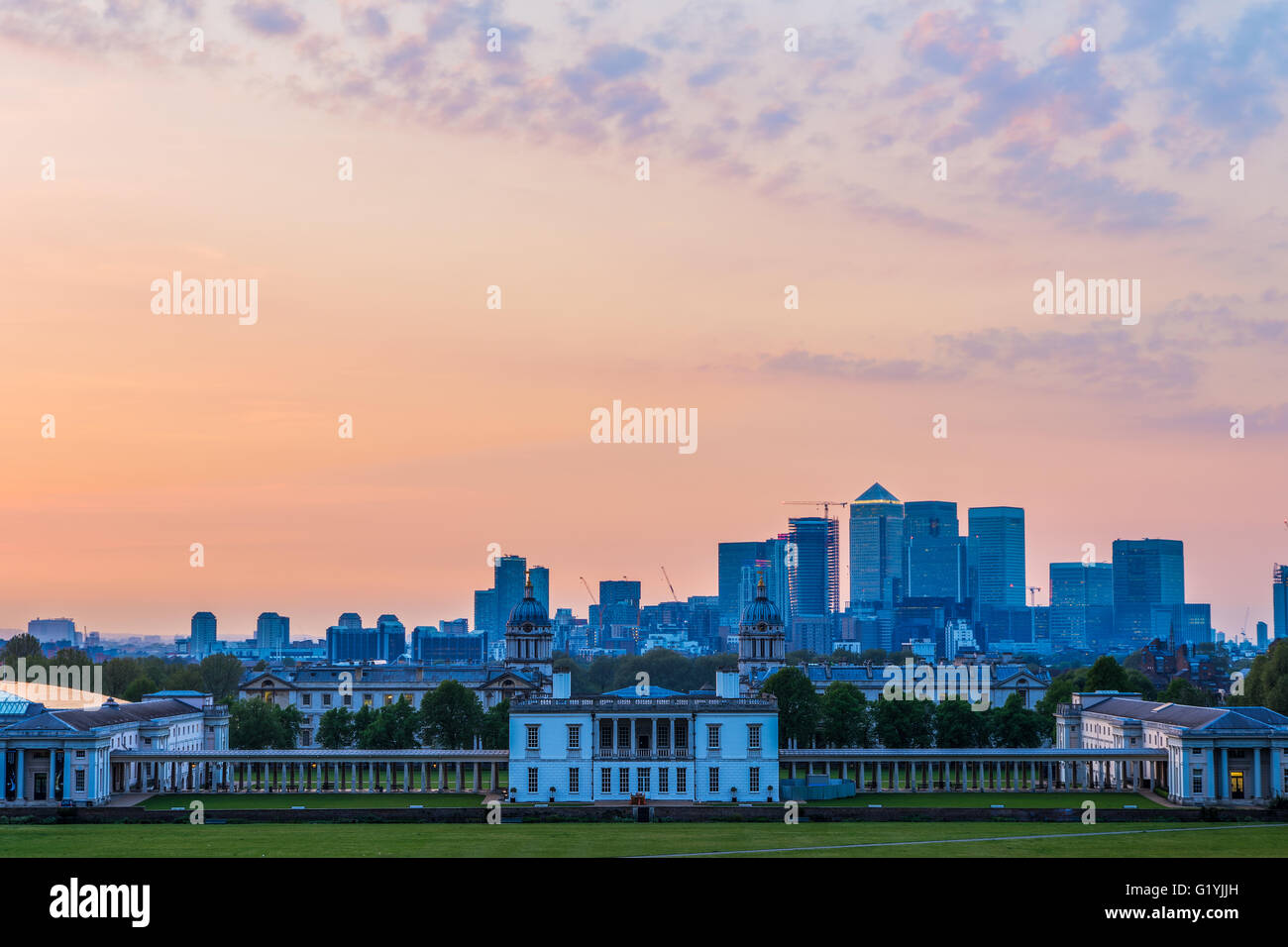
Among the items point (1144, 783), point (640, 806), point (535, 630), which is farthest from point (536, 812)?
point (535, 630)

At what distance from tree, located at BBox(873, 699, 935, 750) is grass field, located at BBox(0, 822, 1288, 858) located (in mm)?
32938

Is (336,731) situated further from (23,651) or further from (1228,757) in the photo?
(23,651)

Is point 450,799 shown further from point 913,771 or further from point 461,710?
point 913,771

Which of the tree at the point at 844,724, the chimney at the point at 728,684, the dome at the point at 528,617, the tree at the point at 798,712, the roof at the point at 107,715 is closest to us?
the roof at the point at 107,715

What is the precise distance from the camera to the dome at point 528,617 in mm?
172875

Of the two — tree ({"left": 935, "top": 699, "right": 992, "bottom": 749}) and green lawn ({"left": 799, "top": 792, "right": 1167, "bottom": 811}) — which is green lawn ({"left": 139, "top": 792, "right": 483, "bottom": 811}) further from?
tree ({"left": 935, "top": 699, "right": 992, "bottom": 749})

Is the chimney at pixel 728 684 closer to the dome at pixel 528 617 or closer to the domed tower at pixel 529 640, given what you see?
the domed tower at pixel 529 640

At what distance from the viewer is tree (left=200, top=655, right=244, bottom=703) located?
598 feet

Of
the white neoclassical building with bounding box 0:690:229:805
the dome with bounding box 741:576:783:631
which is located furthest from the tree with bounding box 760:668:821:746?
the dome with bounding box 741:576:783:631

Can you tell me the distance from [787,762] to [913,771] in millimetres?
9304

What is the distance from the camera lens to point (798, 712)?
381 feet

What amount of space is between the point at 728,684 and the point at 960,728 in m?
22.8

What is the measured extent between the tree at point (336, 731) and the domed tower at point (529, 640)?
48.8 meters

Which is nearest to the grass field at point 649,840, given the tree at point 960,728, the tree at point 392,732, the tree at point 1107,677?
the tree at point 960,728
